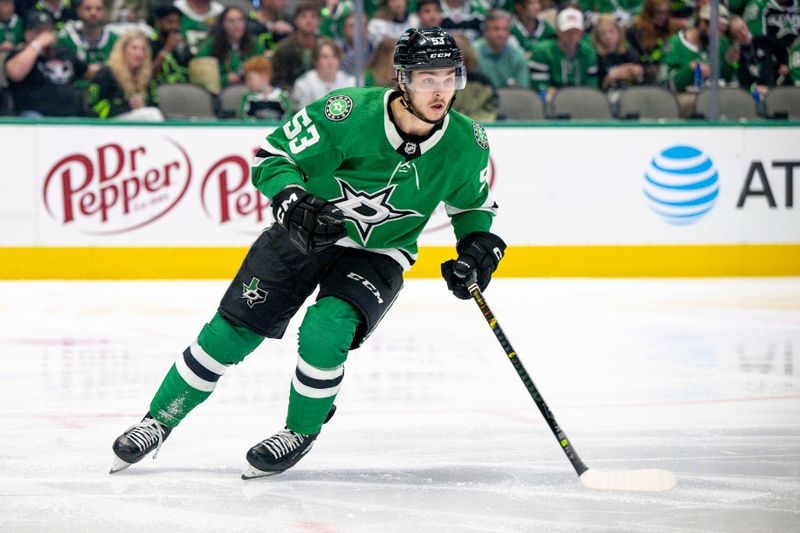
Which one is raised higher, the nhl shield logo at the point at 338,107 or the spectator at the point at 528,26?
the nhl shield logo at the point at 338,107

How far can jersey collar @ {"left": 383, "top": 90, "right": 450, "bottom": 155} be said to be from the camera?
272 cm

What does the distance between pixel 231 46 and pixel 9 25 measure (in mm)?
1446

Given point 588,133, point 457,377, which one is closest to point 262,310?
point 457,377

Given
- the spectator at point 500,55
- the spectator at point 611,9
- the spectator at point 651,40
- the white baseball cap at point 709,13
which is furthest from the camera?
the spectator at point 611,9

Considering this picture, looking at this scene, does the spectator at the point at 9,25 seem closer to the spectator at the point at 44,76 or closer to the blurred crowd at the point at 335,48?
the blurred crowd at the point at 335,48

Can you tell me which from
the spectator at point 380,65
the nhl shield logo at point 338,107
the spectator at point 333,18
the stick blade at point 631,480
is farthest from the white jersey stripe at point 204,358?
the spectator at point 333,18

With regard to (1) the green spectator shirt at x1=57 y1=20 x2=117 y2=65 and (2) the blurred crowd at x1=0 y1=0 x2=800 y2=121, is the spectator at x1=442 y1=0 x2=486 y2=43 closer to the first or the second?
(2) the blurred crowd at x1=0 y1=0 x2=800 y2=121

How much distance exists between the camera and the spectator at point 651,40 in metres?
8.30

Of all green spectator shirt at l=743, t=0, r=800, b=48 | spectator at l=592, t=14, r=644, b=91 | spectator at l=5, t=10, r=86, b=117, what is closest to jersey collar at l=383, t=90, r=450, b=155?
spectator at l=5, t=10, r=86, b=117

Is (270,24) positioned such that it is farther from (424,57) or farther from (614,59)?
(424,57)

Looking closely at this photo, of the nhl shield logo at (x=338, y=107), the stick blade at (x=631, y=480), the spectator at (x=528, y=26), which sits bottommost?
the spectator at (x=528, y=26)

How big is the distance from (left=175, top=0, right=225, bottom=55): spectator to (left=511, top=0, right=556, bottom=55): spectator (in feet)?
6.79

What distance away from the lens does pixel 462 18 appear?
820 cm

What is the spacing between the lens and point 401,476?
271 centimetres
